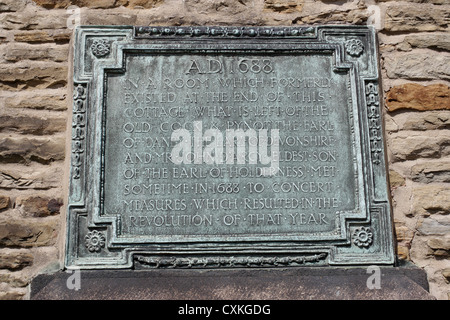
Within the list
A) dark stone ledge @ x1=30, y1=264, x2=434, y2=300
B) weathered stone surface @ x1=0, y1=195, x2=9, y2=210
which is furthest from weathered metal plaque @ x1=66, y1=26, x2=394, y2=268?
weathered stone surface @ x1=0, y1=195, x2=9, y2=210

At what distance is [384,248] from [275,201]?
65 centimetres

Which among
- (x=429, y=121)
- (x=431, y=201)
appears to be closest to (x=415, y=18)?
(x=429, y=121)

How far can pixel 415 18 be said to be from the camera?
115 inches

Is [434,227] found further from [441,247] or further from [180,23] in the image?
[180,23]

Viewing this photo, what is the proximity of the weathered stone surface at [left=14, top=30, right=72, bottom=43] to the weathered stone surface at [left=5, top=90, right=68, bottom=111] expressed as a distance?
34 centimetres

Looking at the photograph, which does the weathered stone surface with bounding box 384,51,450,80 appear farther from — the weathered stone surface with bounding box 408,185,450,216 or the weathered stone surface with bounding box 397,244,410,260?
the weathered stone surface with bounding box 397,244,410,260

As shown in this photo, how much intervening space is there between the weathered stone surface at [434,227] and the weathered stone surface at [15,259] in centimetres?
224

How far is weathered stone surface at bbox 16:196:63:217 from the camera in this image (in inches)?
106

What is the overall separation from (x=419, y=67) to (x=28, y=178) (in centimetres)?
244

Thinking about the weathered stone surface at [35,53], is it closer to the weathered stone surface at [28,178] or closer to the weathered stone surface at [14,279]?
the weathered stone surface at [28,178]

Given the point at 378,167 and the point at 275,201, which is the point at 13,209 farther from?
the point at 378,167

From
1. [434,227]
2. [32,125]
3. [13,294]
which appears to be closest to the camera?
[13,294]

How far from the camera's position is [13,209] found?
270cm

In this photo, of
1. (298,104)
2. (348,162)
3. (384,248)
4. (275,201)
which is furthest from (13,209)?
(384,248)
